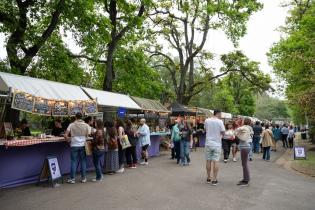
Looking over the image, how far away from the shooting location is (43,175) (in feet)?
33.9

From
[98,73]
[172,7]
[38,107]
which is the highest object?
[172,7]

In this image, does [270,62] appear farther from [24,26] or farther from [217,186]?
[217,186]

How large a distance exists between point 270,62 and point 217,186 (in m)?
29.0

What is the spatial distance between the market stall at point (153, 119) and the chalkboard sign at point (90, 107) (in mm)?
3810

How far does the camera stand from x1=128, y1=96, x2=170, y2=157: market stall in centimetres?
1900

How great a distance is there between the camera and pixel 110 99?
52.7 ft

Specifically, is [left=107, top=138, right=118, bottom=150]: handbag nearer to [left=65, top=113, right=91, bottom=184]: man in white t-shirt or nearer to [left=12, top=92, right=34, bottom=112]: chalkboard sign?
[left=65, top=113, right=91, bottom=184]: man in white t-shirt

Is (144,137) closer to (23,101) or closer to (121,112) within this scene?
(121,112)

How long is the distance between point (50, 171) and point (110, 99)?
6485 mm

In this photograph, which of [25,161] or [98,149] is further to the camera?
[98,149]

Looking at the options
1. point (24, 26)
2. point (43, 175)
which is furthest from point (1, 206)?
point (24, 26)

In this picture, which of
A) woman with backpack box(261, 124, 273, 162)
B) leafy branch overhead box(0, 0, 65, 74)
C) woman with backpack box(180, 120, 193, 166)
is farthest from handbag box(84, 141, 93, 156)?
woman with backpack box(261, 124, 273, 162)

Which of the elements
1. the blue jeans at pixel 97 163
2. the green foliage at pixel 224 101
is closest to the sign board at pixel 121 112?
the blue jeans at pixel 97 163

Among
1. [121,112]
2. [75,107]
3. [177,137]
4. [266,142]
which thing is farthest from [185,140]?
[266,142]
